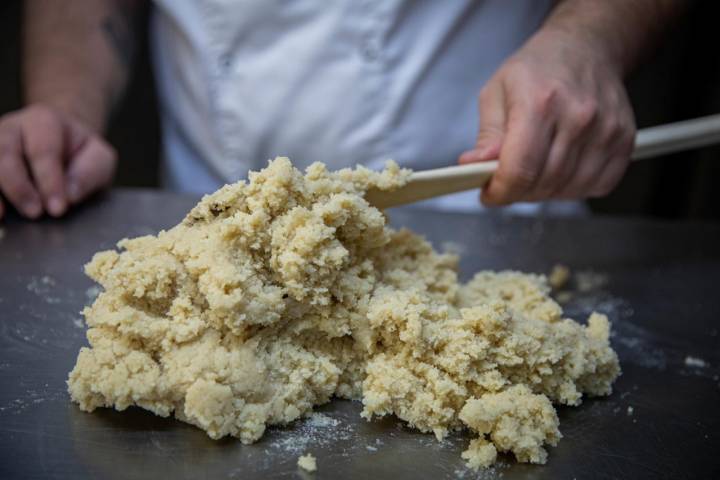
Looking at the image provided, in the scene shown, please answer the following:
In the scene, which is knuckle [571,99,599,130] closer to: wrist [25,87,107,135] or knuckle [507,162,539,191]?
knuckle [507,162,539,191]

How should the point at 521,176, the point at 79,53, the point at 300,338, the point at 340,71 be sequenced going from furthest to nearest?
the point at 79,53 < the point at 340,71 < the point at 521,176 < the point at 300,338

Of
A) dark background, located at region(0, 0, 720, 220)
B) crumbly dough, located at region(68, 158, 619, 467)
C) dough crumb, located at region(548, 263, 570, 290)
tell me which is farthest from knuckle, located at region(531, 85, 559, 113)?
dark background, located at region(0, 0, 720, 220)

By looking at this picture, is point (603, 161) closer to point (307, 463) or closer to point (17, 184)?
point (307, 463)

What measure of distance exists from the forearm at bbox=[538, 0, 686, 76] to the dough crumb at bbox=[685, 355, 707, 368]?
52 cm

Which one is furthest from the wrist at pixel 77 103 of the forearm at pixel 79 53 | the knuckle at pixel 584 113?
the knuckle at pixel 584 113

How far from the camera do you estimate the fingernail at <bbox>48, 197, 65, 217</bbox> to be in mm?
1263

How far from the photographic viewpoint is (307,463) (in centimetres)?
71

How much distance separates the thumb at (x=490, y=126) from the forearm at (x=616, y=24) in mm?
176

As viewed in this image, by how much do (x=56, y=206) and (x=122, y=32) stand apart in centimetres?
55

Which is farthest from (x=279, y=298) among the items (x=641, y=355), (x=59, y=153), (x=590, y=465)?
(x=59, y=153)

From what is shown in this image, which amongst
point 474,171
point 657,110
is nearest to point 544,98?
point 474,171

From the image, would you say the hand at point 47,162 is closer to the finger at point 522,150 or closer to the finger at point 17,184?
the finger at point 17,184

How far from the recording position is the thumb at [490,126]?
1.10 m

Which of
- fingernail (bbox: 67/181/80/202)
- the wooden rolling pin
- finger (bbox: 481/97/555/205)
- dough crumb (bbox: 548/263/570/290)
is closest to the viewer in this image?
the wooden rolling pin
